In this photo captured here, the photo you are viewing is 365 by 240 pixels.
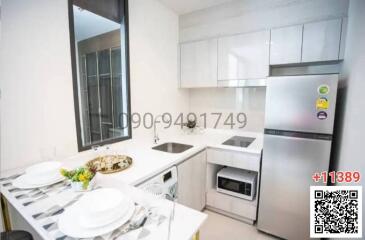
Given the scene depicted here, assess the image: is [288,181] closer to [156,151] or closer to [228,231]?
[228,231]

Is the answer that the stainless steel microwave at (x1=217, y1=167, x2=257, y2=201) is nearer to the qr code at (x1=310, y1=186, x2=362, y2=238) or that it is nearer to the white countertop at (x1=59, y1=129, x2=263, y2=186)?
the white countertop at (x1=59, y1=129, x2=263, y2=186)

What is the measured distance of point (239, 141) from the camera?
221 cm

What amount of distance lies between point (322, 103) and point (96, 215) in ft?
5.71

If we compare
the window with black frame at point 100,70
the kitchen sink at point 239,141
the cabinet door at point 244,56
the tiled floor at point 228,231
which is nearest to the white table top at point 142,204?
the window with black frame at point 100,70

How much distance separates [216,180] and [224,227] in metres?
0.51

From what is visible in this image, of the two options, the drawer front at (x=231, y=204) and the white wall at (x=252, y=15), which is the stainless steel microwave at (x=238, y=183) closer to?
the drawer front at (x=231, y=204)

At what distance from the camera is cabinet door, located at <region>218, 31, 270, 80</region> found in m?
1.94

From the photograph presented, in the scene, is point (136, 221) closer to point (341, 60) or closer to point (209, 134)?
point (209, 134)

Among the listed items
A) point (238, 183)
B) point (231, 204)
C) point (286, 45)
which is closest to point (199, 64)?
point (286, 45)

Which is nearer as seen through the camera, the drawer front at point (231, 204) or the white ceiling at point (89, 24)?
the white ceiling at point (89, 24)

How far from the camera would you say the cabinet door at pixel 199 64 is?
7.43ft

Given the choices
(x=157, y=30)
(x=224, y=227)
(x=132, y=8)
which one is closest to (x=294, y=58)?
(x=157, y=30)

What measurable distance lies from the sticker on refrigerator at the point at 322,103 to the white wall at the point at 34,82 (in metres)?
2.05

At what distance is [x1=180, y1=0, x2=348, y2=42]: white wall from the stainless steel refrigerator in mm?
794
